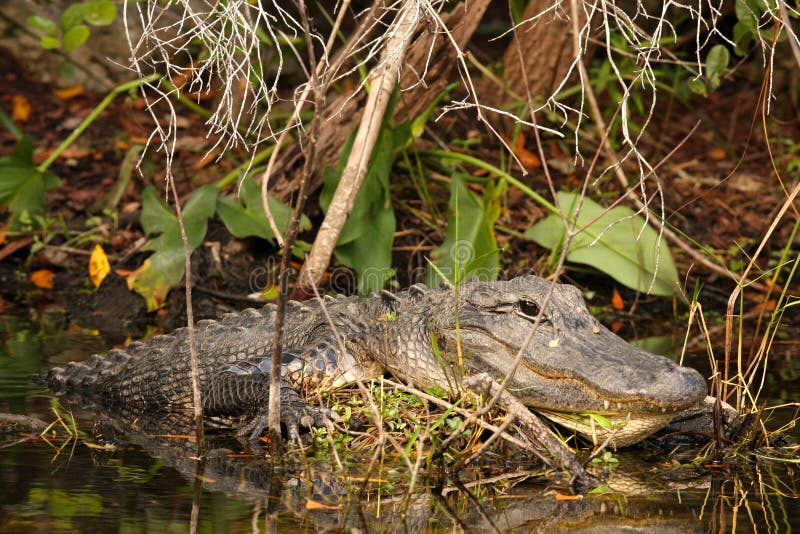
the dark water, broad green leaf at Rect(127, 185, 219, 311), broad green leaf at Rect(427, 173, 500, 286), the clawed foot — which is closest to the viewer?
the dark water

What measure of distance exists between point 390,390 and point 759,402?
1.70 metres

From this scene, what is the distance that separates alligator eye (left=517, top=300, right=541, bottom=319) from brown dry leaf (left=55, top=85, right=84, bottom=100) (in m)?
7.82

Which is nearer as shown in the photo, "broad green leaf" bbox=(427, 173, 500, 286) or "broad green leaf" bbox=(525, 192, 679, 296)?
"broad green leaf" bbox=(427, 173, 500, 286)

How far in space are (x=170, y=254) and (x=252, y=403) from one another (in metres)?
2.60

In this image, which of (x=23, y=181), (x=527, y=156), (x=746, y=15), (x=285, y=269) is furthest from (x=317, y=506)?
(x=527, y=156)

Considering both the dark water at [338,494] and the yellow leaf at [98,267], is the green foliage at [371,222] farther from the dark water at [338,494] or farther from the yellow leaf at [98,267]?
the dark water at [338,494]

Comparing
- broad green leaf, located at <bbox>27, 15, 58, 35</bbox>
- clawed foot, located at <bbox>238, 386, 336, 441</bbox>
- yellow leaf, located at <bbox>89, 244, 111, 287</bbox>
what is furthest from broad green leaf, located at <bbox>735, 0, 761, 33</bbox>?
yellow leaf, located at <bbox>89, 244, 111, 287</bbox>

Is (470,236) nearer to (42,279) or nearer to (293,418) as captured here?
(293,418)

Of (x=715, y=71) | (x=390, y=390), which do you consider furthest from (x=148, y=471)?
A: (x=715, y=71)

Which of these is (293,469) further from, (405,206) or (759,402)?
(405,206)

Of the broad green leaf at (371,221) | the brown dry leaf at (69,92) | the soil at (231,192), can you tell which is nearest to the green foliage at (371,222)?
the broad green leaf at (371,221)

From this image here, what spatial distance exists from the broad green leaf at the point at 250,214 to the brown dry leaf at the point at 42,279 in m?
1.52

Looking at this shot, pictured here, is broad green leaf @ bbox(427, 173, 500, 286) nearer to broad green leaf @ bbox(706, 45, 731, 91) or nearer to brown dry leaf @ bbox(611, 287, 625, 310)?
brown dry leaf @ bbox(611, 287, 625, 310)

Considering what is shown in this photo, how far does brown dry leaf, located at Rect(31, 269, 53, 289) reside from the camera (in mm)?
7270
